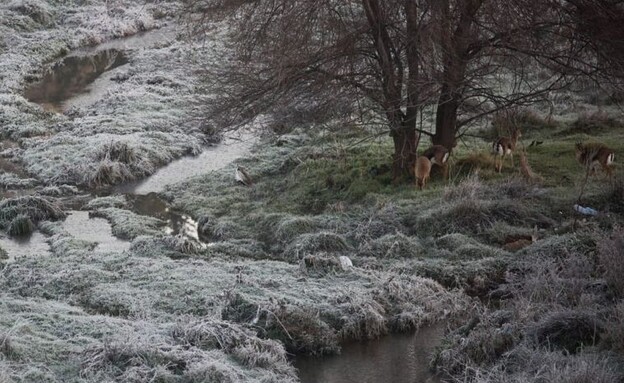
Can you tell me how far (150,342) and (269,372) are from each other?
1.40 m

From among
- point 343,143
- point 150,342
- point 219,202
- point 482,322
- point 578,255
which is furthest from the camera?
point 343,143

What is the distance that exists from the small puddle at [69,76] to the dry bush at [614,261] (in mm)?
18316

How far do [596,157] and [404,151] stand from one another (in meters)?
3.78

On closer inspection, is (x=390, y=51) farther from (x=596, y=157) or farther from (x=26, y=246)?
(x=26, y=246)

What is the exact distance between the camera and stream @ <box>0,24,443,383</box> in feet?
33.5

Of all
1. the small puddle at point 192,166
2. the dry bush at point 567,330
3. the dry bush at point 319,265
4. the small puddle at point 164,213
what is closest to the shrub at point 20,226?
the small puddle at point 164,213

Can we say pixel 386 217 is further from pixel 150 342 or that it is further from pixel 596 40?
pixel 150 342

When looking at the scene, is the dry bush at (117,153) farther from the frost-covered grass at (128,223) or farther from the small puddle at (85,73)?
the small puddle at (85,73)

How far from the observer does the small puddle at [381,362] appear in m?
9.98

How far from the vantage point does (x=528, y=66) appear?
16.6 meters

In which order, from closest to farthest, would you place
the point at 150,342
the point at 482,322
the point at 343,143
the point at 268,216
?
the point at 150,342 < the point at 482,322 < the point at 268,216 < the point at 343,143

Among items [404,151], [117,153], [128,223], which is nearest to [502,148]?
[404,151]

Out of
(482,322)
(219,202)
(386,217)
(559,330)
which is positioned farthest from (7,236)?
(559,330)

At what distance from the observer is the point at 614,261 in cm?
1030
